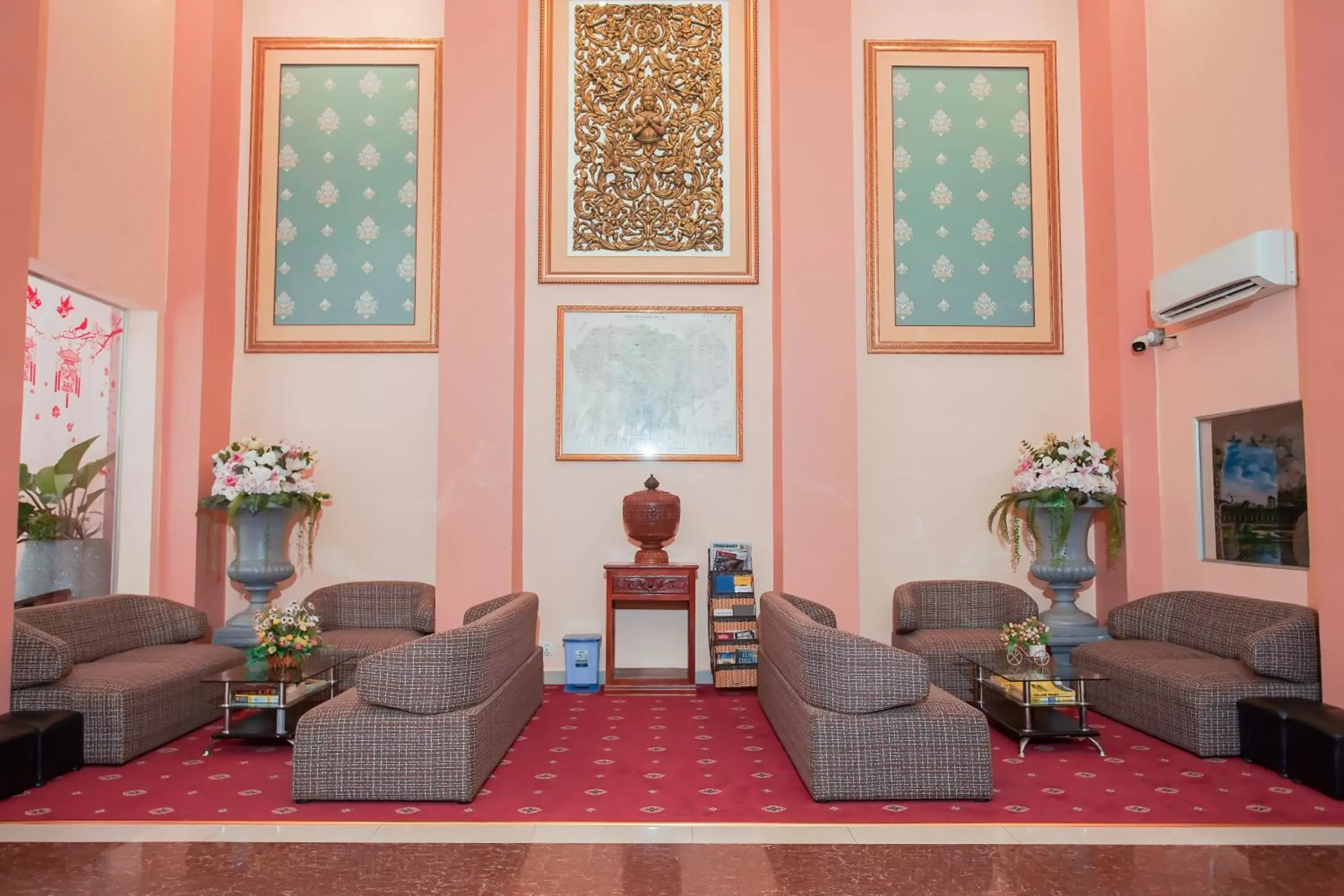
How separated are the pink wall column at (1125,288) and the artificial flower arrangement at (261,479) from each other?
607 centimetres

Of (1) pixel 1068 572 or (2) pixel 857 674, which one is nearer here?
(2) pixel 857 674

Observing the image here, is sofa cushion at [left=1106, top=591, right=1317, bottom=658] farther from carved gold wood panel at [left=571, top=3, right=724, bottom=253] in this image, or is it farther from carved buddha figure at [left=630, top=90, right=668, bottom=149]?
carved buddha figure at [left=630, top=90, right=668, bottom=149]

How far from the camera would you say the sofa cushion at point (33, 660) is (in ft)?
15.8

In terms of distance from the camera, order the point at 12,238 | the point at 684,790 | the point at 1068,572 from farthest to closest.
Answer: the point at 1068,572 → the point at 12,238 → the point at 684,790

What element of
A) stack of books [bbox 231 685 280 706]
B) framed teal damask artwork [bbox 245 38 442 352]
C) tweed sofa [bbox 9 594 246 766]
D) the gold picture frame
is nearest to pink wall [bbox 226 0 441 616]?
framed teal damask artwork [bbox 245 38 442 352]

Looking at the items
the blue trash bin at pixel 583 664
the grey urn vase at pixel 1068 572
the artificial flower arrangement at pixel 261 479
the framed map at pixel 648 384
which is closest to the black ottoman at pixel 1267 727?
the grey urn vase at pixel 1068 572

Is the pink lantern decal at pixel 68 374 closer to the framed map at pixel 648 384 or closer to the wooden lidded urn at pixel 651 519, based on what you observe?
the framed map at pixel 648 384

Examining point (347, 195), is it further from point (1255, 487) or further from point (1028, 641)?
point (1255, 487)

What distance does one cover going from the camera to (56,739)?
4.58 m

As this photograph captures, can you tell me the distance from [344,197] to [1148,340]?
645 cm

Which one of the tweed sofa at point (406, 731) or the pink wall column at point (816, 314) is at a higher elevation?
the pink wall column at point (816, 314)

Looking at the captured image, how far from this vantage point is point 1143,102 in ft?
23.7

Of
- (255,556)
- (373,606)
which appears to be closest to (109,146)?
(255,556)

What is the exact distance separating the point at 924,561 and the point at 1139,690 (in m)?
2.25
